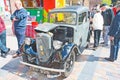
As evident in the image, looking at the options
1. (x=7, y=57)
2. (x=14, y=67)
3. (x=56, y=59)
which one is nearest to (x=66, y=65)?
(x=56, y=59)

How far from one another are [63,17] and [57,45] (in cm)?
127

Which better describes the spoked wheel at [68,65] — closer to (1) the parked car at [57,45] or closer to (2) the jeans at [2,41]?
(1) the parked car at [57,45]

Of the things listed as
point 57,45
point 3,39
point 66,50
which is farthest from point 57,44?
point 3,39

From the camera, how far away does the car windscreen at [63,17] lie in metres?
5.92

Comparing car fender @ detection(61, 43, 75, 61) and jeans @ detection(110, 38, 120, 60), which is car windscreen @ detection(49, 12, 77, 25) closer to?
car fender @ detection(61, 43, 75, 61)

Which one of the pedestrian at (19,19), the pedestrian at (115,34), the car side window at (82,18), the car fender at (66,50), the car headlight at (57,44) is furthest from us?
the car side window at (82,18)

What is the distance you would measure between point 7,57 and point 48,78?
2138 mm

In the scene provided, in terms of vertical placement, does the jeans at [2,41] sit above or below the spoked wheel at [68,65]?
above

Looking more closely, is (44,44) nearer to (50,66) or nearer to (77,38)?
(50,66)

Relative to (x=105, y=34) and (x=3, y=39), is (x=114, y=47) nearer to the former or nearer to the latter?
(x=105, y=34)

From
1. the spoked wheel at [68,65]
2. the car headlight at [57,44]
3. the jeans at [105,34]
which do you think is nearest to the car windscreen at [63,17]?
the car headlight at [57,44]

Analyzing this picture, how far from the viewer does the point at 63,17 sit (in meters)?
6.05

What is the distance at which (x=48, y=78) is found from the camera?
16.3 ft

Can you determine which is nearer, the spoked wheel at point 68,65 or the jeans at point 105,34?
the spoked wheel at point 68,65
